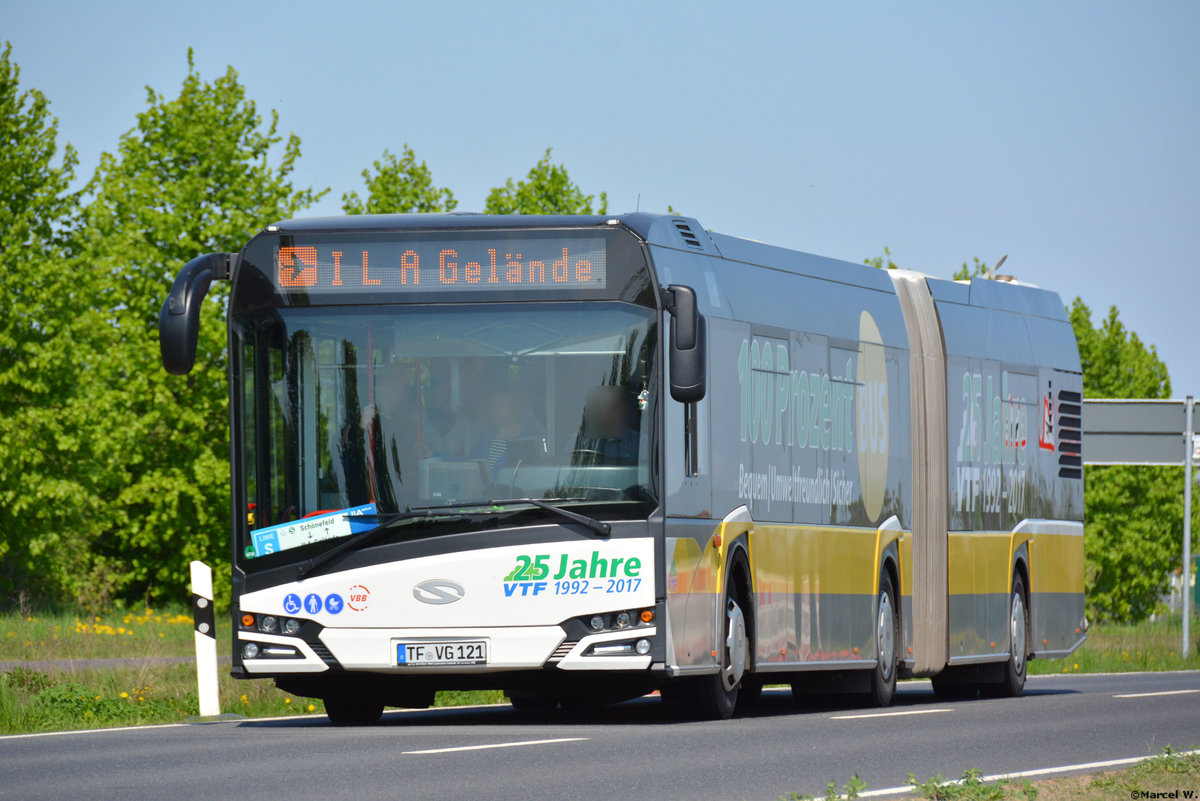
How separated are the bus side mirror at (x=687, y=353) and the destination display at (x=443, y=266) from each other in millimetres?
589

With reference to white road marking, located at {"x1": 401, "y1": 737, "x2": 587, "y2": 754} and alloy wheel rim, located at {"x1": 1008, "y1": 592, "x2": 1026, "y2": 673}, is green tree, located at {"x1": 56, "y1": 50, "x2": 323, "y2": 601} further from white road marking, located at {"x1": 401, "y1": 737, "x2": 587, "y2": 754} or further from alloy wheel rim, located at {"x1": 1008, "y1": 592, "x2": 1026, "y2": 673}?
white road marking, located at {"x1": 401, "y1": 737, "x2": 587, "y2": 754}

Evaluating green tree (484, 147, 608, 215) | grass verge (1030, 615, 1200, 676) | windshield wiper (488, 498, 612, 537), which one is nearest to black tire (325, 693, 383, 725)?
windshield wiper (488, 498, 612, 537)

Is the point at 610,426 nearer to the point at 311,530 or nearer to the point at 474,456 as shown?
the point at 474,456

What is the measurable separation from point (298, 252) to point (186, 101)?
103 ft

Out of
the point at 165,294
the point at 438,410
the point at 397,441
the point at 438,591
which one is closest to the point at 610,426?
the point at 438,410

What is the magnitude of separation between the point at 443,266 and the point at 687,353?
1690 millimetres

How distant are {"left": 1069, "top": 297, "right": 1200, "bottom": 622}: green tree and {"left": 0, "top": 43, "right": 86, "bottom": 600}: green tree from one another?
37.1 meters

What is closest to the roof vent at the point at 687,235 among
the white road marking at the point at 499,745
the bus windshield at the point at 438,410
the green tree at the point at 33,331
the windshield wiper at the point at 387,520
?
the bus windshield at the point at 438,410

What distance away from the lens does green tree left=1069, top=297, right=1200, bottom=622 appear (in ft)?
219

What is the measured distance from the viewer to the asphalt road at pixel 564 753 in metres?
9.47

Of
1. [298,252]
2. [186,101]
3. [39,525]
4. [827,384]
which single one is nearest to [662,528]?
[298,252]

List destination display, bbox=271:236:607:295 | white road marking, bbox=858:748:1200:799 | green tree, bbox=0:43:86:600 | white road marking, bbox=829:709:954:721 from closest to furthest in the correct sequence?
white road marking, bbox=858:748:1200:799 → destination display, bbox=271:236:607:295 → white road marking, bbox=829:709:954:721 → green tree, bbox=0:43:86:600

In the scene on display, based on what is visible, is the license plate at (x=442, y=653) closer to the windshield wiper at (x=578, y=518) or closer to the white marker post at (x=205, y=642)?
the windshield wiper at (x=578, y=518)

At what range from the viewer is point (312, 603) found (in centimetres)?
1316
